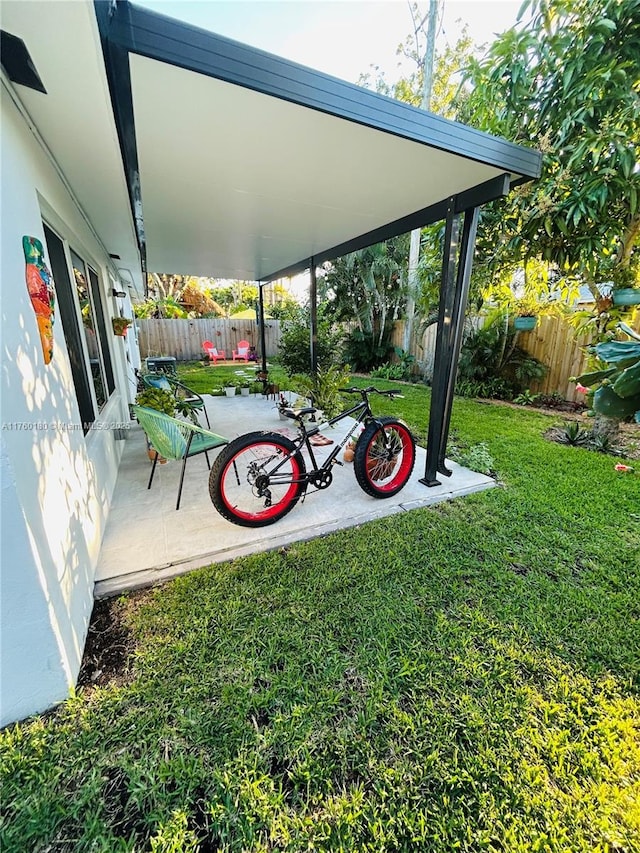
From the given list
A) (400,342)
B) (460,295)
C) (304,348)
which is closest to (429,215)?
(460,295)

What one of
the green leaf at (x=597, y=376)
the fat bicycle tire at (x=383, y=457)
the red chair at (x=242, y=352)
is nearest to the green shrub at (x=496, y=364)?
the fat bicycle tire at (x=383, y=457)

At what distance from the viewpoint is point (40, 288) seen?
1.64 meters

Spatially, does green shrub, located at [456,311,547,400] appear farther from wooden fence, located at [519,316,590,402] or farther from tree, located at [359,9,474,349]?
tree, located at [359,9,474,349]

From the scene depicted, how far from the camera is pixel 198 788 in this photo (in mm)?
1245

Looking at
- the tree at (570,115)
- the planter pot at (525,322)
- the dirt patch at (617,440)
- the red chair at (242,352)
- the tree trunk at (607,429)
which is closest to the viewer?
the tree at (570,115)

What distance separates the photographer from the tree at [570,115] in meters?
2.99

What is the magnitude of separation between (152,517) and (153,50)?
9.36 ft

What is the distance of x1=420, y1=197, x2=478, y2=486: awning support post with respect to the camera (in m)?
3.00

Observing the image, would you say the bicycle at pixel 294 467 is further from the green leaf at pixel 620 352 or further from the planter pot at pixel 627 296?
the planter pot at pixel 627 296

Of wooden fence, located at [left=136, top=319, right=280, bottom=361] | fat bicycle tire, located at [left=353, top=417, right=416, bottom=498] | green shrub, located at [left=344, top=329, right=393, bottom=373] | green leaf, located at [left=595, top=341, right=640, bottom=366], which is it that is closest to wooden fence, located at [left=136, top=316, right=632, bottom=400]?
wooden fence, located at [left=136, top=319, right=280, bottom=361]

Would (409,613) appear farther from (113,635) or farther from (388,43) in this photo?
(388,43)

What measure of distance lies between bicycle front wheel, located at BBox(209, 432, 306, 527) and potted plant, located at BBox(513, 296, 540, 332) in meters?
5.70

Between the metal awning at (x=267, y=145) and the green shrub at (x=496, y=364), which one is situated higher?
the metal awning at (x=267, y=145)

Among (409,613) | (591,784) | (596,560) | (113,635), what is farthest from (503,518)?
(113,635)
